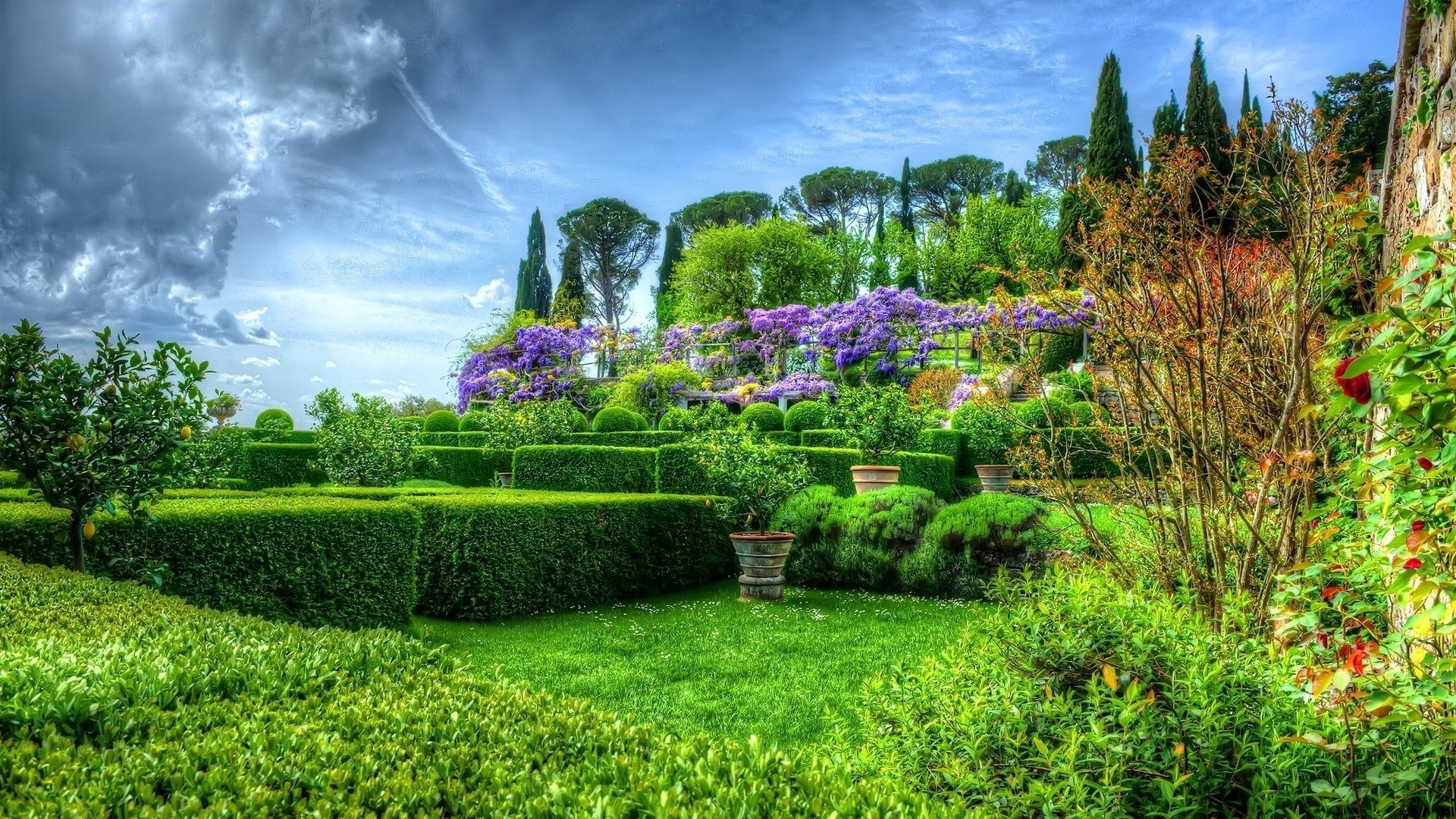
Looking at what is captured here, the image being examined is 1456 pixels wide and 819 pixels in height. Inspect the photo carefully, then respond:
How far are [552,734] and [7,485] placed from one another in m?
9.05

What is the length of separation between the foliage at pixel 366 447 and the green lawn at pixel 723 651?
4.92 m

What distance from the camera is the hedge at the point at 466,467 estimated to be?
18.0 metres

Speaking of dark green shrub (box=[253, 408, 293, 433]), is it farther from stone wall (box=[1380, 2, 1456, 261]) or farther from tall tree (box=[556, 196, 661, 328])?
tall tree (box=[556, 196, 661, 328])

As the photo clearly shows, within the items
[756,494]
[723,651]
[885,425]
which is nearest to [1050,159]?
[885,425]

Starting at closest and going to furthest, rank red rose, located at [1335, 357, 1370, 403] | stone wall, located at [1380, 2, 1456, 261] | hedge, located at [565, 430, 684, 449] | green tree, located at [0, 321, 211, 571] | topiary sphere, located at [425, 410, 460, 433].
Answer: red rose, located at [1335, 357, 1370, 403] → stone wall, located at [1380, 2, 1456, 261] → green tree, located at [0, 321, 211, 571] → hedge, located at [565, 430, 684, 449] → topiary sphere, located at [425, 410, 460, 433]

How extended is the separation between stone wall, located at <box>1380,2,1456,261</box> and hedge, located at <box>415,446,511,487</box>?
16.5 m

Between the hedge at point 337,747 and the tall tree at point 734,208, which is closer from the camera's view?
the hedge at point 337,747

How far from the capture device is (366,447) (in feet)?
38.3

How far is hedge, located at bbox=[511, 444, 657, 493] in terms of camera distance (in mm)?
12078

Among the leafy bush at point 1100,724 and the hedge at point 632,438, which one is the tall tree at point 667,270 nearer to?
the hedge at point 632,438

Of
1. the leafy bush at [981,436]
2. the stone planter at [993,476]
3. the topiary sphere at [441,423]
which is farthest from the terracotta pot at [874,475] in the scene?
the topiary sphere at [441,423]

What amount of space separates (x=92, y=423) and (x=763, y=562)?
5.81 m

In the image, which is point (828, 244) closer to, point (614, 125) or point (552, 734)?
point (614, 125)

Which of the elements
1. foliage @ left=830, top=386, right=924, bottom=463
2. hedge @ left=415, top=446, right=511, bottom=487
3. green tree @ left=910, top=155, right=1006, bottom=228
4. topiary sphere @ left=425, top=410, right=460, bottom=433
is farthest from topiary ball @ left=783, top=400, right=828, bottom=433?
green tree @ left=910, top=155, right=1006, bottom=228
